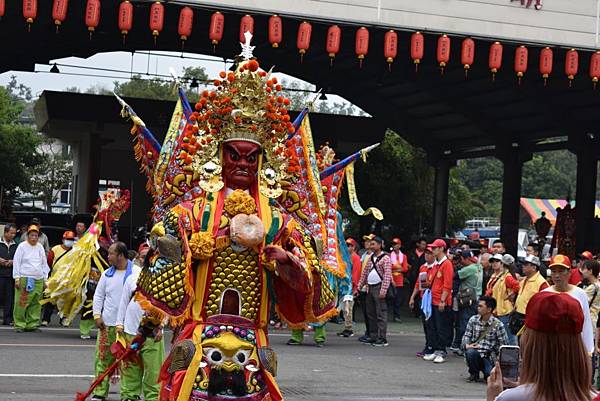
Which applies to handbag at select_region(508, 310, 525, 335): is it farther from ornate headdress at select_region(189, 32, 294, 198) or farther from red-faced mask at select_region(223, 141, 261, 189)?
red-faced mask at select_region(223, 141, 261, 189)

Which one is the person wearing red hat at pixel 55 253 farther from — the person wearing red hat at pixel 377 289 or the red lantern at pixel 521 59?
the red lantern at pixel 521 59

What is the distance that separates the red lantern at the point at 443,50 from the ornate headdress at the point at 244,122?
1395 centimetres

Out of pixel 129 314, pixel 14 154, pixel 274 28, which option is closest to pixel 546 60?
pixel 274 28

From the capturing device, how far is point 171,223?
742cm

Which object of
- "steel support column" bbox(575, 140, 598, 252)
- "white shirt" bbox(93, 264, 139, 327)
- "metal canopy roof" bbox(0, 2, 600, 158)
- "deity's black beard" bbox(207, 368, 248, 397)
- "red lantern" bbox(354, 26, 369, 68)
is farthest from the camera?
"steel support column" bbox(575, 140, 598, 252)

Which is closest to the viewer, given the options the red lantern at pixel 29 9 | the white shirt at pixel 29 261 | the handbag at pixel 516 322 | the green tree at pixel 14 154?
the handbag at pixel 516 322

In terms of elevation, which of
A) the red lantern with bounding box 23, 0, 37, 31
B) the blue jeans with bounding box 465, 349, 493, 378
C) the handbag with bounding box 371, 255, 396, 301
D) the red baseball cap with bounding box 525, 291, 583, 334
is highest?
the red lantern with bounding box 23, 0, 37, 31

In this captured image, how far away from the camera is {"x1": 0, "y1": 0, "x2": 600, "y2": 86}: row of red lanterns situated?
1936cm

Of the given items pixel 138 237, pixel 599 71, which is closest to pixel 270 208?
pixel 599 71

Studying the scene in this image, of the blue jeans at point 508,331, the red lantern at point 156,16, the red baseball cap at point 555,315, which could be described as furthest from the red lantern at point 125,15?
the red baseball cap at point 555,315

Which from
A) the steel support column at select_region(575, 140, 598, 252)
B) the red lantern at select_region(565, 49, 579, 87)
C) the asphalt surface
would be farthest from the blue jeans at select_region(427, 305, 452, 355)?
the steel support column at select_region(575, 140, 598, 252)

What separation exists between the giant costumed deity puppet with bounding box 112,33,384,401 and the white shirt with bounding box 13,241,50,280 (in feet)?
31.6

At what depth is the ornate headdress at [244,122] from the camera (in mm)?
7723

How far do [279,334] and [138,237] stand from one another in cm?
1160
